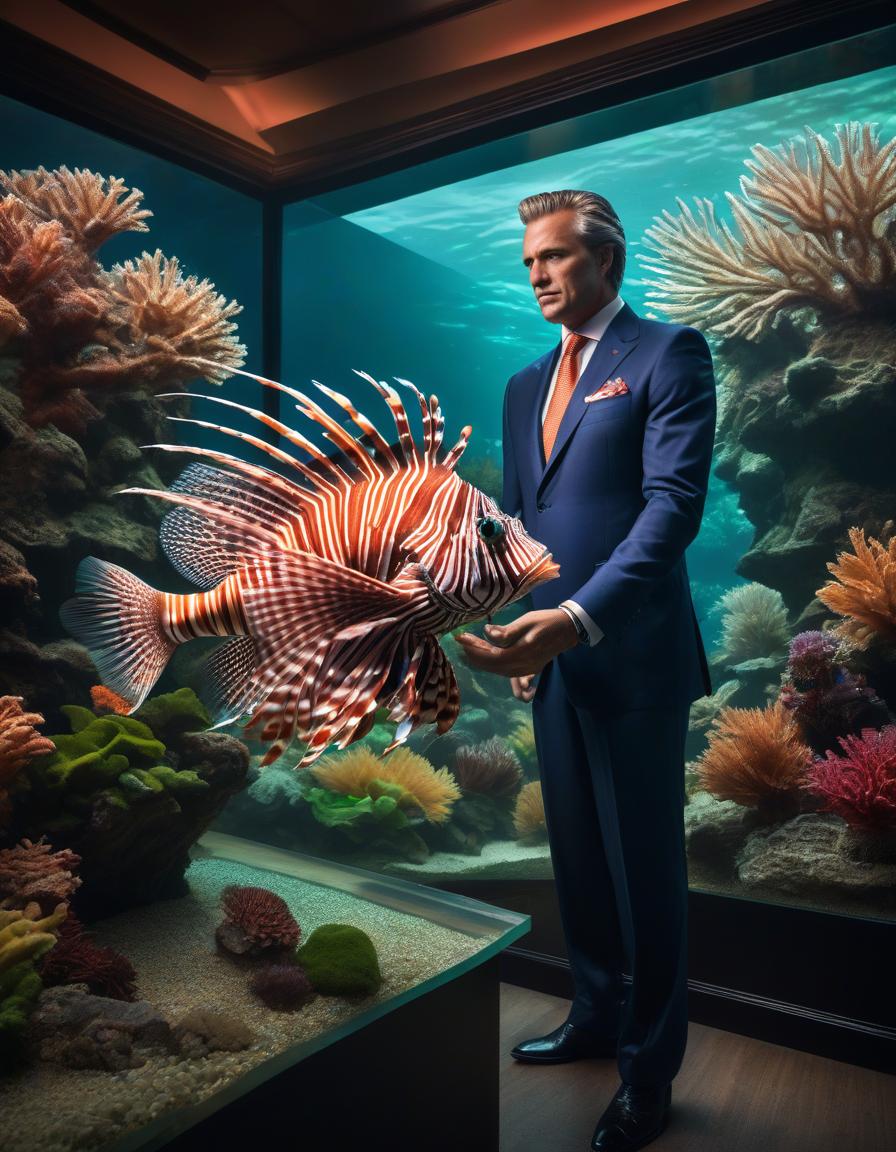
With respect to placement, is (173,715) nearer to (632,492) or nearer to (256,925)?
(256,925)

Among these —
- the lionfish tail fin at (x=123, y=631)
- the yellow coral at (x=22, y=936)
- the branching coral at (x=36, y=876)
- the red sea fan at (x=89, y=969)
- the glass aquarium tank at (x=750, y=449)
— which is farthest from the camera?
the glass aquarium tank at (x=750, y=449)

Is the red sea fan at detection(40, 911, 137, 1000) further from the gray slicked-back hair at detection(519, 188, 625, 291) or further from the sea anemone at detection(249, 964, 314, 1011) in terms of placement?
the gray slicked-back hair at detection(519, 188, 625, 291)

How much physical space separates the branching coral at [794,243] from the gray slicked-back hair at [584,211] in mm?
2129

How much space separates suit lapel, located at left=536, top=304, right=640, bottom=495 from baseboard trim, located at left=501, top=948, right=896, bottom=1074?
2.01m

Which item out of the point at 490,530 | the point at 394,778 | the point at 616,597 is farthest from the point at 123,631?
the point at 394,778

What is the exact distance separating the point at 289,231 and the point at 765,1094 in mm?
3122

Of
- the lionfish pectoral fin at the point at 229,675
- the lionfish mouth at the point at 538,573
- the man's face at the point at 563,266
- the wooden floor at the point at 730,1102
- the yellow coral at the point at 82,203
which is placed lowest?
the wooden floor at the point at 730,1102

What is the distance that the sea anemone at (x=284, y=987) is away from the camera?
1.64 metres

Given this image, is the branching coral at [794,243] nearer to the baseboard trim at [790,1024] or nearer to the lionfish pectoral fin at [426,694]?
the baseboard trim at [790,1024]

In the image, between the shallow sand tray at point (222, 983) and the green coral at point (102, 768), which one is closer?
the shallow sand tray at point (222, 983)

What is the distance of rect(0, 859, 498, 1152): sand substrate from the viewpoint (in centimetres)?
127

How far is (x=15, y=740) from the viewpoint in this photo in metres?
1.89

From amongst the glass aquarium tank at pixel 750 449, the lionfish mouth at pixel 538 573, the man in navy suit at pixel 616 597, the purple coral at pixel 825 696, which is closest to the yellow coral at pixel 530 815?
the glass aquarium tank at pixel 750 449

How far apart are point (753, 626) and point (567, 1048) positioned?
264cm
